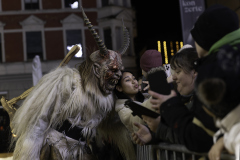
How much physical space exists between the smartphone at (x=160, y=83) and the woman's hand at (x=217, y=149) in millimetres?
421

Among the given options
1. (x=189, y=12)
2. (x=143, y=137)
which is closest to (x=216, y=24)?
(x=143, y=137)

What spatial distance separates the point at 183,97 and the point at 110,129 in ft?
4.27

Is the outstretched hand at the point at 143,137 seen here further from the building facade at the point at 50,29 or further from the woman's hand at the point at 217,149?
the building facade at the point at 50,29

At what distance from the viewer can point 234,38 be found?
1.63 m

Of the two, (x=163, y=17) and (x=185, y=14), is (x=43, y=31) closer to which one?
(x=163, y=17)

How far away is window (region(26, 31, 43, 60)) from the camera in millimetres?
20766

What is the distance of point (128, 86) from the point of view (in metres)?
Result: 3.54

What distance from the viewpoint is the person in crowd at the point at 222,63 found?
1.38 meters

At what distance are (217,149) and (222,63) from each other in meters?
0.40

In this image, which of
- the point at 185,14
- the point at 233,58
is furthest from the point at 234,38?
the point at 185,14

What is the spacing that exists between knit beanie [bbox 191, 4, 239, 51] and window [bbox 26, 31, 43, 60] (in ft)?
64.9

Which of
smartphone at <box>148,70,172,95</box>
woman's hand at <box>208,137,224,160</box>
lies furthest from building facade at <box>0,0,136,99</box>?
woman's hand at <box>208,137,224,160</box>

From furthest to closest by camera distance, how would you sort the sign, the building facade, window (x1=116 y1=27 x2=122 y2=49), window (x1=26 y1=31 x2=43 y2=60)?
window (x1=26 y1=31 x2=43 y2=60) → window (x1=116 y1=27 x2=122 y2=49) → the building facade → the sign

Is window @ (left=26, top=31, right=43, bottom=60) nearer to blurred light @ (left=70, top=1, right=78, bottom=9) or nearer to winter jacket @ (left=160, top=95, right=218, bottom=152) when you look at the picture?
blurred light @ (left=70, top=1, right=78, bottom=9)
